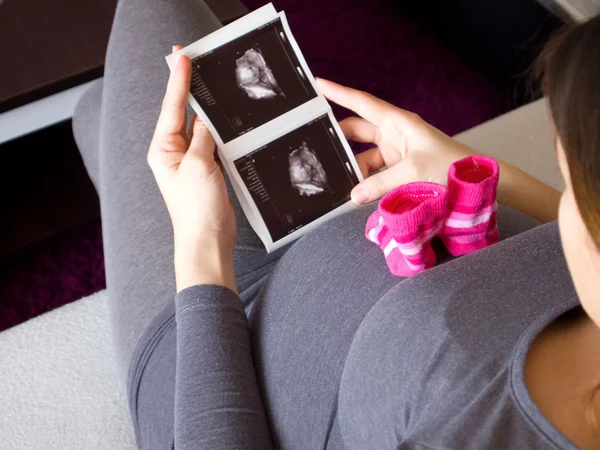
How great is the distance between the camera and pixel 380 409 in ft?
2.01

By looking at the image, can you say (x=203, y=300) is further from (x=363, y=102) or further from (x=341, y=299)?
(x=363, y=102)

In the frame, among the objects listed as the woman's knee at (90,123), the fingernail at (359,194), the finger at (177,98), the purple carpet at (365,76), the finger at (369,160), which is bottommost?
the purple carpet at (365,76)

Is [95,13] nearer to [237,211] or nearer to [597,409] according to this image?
[237,211]

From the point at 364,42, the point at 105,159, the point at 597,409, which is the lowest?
the point at 364,42

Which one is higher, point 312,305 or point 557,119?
point 557,119

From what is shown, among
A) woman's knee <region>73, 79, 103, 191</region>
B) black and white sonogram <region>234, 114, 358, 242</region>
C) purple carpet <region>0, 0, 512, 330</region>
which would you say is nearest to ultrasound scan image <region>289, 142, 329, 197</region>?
black and white sonogram <region>234, 114, 358, 242</region>

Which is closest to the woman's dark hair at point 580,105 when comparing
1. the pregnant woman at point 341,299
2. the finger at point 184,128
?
the pregnant woman at point 341,299

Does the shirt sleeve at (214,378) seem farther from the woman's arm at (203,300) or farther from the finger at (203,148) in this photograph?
the finger at (203,148)

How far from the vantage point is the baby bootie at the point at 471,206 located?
717 mm

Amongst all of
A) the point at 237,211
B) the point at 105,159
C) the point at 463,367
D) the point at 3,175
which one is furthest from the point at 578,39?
the point at 3,175

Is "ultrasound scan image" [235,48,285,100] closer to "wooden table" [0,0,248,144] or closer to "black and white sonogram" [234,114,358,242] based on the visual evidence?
"black and white sonogram" [234,114,358,242]

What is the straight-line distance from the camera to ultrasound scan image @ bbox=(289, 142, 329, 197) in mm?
929

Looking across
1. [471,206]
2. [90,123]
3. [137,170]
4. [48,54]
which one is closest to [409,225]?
[471,206]

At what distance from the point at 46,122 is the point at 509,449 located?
101 centimetres
